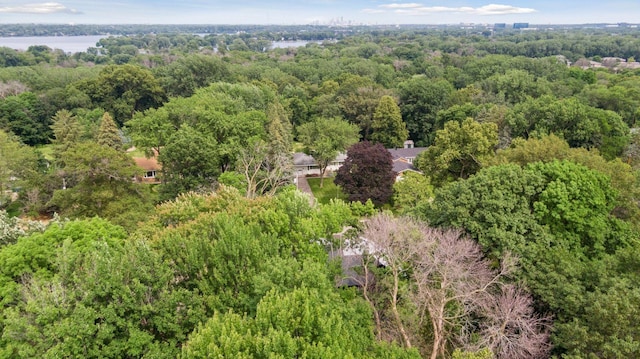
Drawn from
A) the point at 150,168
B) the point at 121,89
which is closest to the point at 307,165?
the point at 150,168

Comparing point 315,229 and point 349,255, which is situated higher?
point 315,229

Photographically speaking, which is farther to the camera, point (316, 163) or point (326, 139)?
point (316, 163)

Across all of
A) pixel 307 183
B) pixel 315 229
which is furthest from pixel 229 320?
pixel 307 183

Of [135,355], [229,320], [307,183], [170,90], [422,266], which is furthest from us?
[170,90]

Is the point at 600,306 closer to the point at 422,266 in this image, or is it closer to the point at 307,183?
the point at 422,266

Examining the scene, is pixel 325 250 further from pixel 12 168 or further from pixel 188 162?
pixel 12 168

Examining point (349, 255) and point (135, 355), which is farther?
point (349, 255)

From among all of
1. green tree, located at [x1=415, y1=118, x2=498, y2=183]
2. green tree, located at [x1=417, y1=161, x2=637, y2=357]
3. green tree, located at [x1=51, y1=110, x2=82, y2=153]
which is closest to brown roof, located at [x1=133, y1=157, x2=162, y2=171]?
green tree, located at [x1=51, y1=110, x2=82, y2=153]
